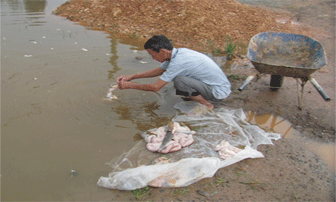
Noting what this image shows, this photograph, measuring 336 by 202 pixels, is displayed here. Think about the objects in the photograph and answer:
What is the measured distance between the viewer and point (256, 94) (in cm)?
356

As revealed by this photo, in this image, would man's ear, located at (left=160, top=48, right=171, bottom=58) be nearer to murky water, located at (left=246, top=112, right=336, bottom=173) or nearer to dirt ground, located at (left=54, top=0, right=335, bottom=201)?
dirt ground, located at (left=54, top=0, right=335, bottom=201)

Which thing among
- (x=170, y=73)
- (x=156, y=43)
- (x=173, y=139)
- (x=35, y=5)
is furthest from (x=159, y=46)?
(x=35, y=5)

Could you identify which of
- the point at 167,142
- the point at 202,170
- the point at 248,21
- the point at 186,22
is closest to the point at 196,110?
the point at 167,142

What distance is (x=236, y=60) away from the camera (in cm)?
481

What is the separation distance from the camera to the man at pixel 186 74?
2.73 metres

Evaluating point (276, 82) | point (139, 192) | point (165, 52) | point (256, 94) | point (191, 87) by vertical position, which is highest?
point (165, 52)

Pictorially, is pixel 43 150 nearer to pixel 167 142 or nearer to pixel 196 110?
pixel 167 142

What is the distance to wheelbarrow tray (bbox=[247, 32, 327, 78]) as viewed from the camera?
3.44 m

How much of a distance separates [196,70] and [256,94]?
119cm

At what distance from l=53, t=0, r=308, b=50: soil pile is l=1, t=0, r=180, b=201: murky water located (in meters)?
1.25

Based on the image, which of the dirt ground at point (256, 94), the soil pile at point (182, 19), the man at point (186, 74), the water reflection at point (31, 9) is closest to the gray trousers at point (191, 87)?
the man at point (186, 74)

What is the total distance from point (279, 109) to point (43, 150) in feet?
9.34

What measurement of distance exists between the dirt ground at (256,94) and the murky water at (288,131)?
0.22 feet

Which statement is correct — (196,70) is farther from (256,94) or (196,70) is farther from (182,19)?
(182,19)
